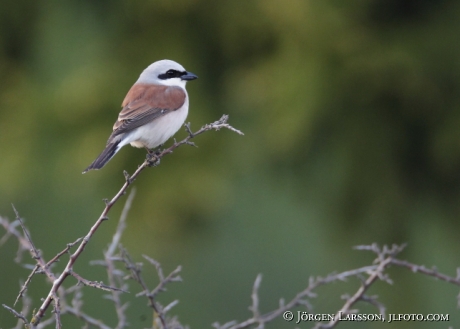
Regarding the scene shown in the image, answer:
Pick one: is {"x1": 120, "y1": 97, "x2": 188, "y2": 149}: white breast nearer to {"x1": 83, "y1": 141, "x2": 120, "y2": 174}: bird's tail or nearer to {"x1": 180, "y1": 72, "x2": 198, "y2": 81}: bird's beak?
{"x1": 180, "y1": 72, "x2": 198, "y2": 81}: bird's beak

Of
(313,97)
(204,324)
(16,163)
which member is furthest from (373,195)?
(204,324)

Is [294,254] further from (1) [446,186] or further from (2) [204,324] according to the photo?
(1) [446,186]

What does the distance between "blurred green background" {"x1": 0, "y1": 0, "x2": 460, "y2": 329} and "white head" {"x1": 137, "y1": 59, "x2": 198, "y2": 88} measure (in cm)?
7

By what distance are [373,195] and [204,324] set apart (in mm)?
4729

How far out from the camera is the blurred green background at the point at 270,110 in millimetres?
3697

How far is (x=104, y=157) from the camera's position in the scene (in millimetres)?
3219

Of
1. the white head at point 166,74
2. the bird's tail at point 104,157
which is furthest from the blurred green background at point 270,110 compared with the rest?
the bird's tail at point 104,157

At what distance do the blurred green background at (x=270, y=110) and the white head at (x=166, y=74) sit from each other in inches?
2.7

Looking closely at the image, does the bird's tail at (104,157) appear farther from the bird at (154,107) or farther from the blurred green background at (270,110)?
the blurred green background at (270,110)

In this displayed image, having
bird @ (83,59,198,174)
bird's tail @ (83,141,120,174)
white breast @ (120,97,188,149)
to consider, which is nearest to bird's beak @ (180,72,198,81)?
bird @ (83,59,198,174)

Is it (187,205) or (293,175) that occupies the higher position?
(293,175)

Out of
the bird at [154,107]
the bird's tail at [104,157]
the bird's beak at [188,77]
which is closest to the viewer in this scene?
the bird's tail at [104,157]

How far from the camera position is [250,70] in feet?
13.2

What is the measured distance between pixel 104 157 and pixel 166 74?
3.44 feet
